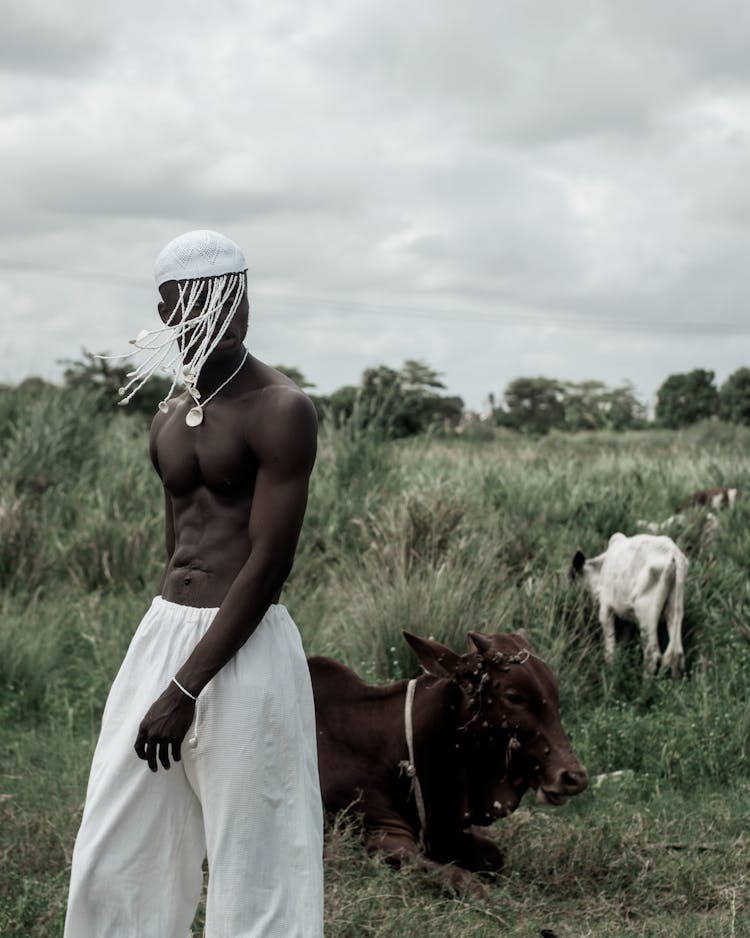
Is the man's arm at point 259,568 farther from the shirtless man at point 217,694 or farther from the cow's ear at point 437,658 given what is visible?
the cow's ear at point 437,658

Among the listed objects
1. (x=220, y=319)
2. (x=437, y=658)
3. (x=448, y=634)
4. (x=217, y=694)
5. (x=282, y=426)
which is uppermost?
(x=220, y=319)

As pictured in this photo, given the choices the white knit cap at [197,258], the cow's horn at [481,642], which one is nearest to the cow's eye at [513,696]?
the cow's horn at [481,642]

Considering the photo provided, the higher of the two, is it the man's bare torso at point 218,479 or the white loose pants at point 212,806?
the man's bare torso at point 218,479

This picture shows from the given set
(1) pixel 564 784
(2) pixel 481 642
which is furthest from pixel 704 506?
(1) pixel 564 784

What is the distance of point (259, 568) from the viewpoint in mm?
2908

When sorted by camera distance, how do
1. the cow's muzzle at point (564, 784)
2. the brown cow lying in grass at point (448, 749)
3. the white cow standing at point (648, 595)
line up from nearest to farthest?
the cow's muzzle at point (564, 784) → the brown cow lying in grass at point (448, 749) → the white cow standing at point (648, 595)

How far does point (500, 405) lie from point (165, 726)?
29.1m

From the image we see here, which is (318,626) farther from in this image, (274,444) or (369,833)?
(274,444)

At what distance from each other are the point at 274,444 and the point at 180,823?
0.99 m

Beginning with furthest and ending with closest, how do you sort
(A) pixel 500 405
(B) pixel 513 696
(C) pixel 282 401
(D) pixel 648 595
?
(A) pixel 500 405 → (D) pixel 648 595 → (B) pixel 513 696 → (C) pixel 282 401

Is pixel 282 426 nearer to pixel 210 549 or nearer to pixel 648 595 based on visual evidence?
pixel 210 549

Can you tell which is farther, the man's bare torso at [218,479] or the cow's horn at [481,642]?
the cow's horn at [481,642]

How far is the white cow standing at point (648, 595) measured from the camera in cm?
747

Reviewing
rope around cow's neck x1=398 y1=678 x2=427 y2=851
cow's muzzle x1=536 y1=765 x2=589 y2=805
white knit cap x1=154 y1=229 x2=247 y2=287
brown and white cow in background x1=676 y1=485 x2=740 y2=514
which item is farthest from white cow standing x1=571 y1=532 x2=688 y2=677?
white knit cap x1=154 y1=229 x2=247 y2=287
